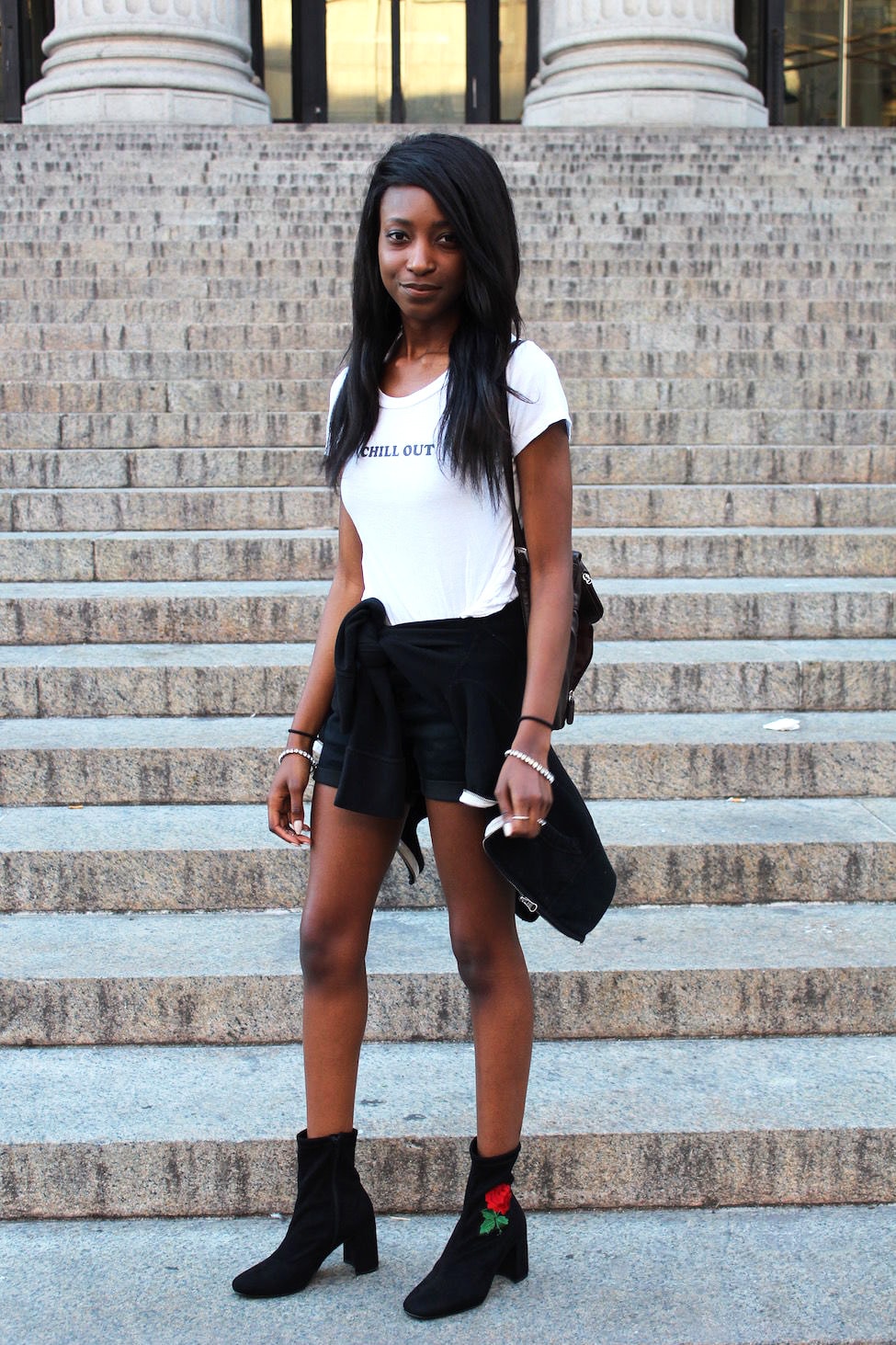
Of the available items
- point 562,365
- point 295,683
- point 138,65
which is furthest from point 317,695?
point 138,65

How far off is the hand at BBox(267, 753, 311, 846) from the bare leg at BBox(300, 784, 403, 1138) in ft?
0.15

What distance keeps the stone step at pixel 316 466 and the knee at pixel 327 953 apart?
13.4 ft

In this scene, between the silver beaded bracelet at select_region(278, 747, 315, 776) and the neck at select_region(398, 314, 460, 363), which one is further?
the silver beaded bracelet at select_region(278, 747, 315, 776)

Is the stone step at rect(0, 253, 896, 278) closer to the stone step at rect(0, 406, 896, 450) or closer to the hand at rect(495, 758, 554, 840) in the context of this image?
the stone step at rect(0, 406, 896, 450)

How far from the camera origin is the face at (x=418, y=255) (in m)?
2.33

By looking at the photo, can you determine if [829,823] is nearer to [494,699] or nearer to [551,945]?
[551,945]

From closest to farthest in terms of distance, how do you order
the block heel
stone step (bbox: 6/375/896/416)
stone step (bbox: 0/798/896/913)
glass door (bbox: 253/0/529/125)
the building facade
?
the block heel
stone step (bbox: 0/798/896/913)
stone step (bbox: 6/375/896/416)
the building facade
glass door (bbox: 253/0/529/125)

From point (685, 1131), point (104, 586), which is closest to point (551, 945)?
point (685, 1131)

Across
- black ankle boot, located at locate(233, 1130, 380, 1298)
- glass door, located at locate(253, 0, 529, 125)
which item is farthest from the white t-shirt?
glass door, located at locate(253, 0, 529, 125)

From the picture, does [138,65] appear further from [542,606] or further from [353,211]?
[542,606]

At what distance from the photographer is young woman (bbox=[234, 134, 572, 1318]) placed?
7.64ft

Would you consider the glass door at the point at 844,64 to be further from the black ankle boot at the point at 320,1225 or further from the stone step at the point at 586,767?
the black ankle boot at the point at 320,1225

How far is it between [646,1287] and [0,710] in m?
3.00

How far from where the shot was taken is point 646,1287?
2.71m
